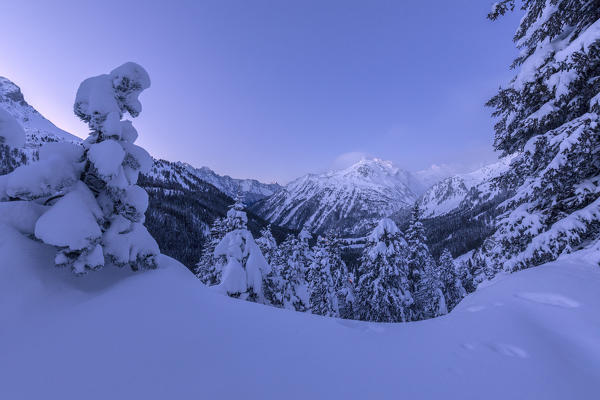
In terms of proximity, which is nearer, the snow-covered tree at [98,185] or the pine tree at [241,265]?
the snow-covered tree at [98,185]

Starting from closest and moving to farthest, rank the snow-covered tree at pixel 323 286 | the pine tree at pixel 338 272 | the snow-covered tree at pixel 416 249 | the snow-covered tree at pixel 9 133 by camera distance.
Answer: the snow-covered tree at pixel 9 133
the snow-covered tree at pixel 416 249
the snow-covered tree at pixel 323 286
the pine tree at pixel 338 272

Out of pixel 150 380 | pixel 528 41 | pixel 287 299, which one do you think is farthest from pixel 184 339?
pixel 287 299

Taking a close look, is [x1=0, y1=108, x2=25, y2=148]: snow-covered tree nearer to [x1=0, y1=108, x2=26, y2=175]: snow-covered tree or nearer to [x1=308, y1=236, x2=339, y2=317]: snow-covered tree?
[x1=0, y1=108, x2=26, y2=175]: snow-covered tree

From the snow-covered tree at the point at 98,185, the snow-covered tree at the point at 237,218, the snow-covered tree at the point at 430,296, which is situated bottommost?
the snow-covered tree at the point at 430,296

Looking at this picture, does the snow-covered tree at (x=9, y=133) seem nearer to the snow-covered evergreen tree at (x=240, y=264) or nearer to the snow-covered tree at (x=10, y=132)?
the snow-covered tree at (x=10, y=132)

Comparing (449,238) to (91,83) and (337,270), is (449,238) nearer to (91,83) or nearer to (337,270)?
(337,270)

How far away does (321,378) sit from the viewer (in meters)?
2.75

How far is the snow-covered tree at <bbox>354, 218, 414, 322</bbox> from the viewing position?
1809 centimetres

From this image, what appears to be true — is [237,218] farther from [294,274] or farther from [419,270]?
[419,270]

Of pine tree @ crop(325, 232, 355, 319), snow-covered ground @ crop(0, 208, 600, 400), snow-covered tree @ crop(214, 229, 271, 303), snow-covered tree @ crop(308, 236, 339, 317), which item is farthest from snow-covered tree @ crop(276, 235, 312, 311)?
snow-covered ground @ crop(0, 208, 600, 400)

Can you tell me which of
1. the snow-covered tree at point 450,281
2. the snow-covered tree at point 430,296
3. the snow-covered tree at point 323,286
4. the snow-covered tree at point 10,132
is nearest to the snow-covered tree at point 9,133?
the snow-covered tree at point 10,132

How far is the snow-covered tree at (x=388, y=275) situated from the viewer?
18094 mm

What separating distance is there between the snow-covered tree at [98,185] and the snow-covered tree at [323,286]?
20591 millimetres

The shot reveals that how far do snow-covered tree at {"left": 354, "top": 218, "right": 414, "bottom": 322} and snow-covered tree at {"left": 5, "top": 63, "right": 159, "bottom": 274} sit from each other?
16236mm
